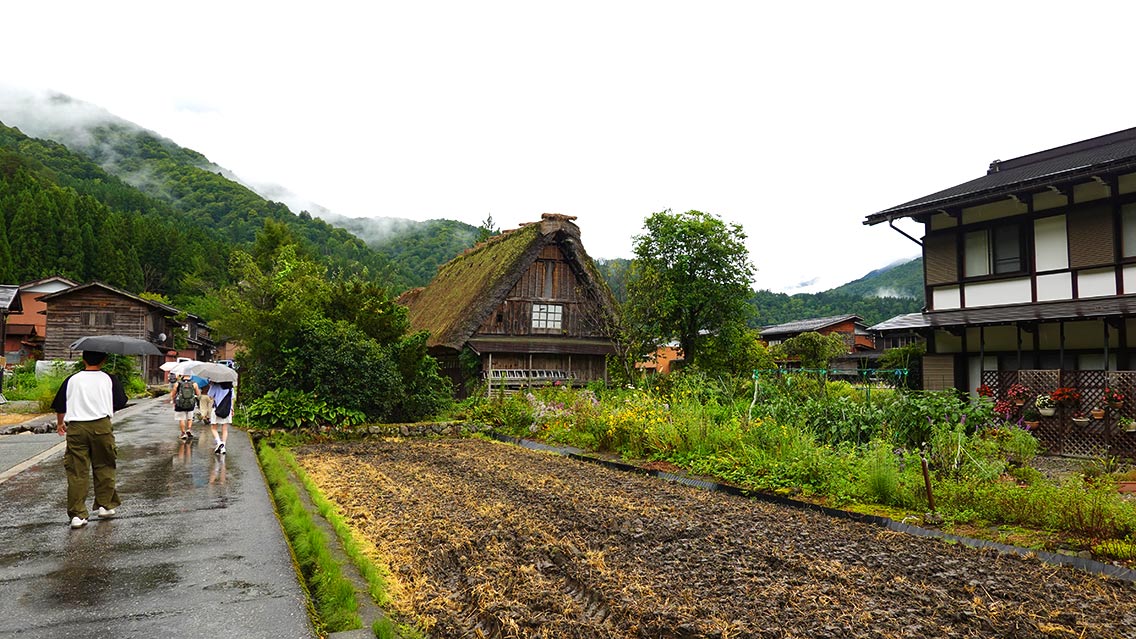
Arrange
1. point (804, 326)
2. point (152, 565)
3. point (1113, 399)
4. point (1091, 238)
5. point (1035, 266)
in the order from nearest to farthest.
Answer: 1. point (152, 565)
2. point (1113, 399)
3. point (1091, 238)
4. point (1035, 266)
5. point (804, 326)

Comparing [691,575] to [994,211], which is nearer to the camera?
[691,575]

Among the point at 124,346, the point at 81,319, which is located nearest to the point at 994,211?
the point at 124,346

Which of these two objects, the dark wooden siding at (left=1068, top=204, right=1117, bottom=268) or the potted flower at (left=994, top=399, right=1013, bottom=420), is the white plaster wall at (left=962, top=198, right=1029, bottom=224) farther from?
the potted flower at (left=994, top=399, right=1013, bottom=420)

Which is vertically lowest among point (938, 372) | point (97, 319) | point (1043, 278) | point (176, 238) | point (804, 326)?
point (938, 372)

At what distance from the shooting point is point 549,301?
77.3ft

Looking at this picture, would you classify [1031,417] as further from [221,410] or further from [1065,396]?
[221,410]

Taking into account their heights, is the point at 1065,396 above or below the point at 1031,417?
above

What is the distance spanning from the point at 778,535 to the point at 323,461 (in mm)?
7677

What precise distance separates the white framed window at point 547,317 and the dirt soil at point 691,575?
51.5 ft

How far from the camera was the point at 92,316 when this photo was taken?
39.9 m

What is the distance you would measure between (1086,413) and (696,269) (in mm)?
13813

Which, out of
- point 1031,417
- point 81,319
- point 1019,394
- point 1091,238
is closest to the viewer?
point 1031,417

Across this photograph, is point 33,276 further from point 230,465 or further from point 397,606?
point 397,606

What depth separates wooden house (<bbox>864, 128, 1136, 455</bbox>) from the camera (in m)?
11.9
